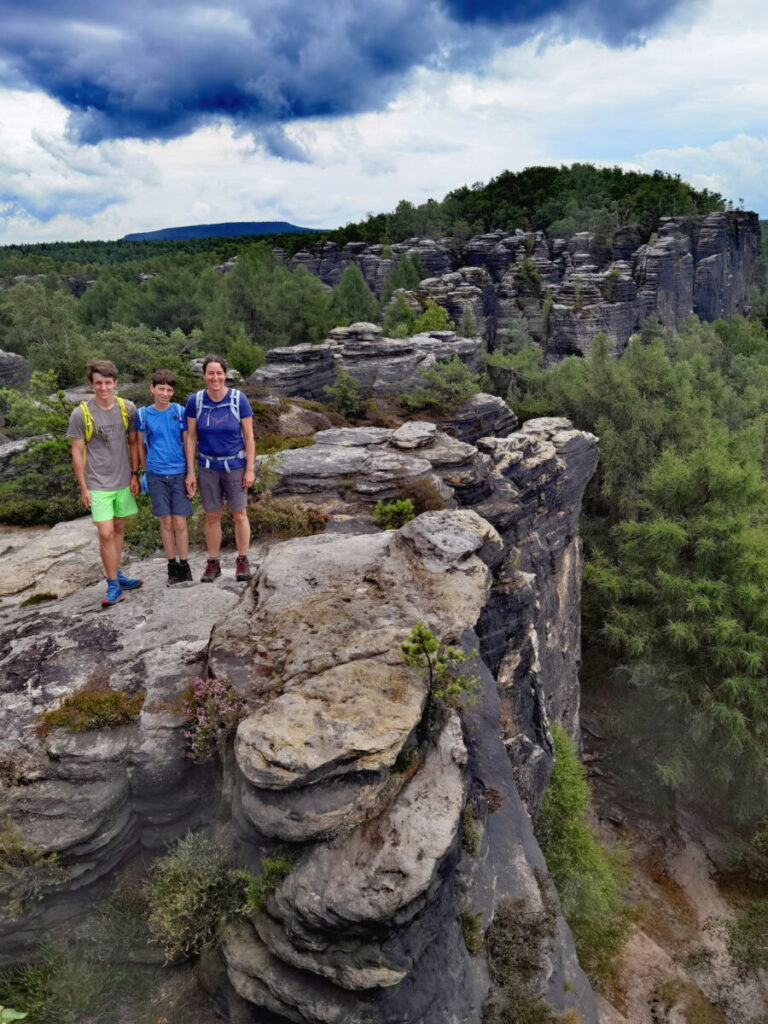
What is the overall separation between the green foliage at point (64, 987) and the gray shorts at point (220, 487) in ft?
19.7

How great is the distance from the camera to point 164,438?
357 inches

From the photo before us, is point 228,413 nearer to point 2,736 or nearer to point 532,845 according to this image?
point 2,736

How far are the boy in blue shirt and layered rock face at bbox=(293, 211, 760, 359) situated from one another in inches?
1941

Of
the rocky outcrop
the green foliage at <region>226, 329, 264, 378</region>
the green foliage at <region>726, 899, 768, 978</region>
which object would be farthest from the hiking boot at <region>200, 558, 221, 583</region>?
the green foliage at <region>226, 329, 264, 378</region>

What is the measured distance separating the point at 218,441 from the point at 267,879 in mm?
5839

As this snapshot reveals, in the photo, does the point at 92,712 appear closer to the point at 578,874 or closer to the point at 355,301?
the point at 578,874

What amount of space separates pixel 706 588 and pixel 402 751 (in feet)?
59.3

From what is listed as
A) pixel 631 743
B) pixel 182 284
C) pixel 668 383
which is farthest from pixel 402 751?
pixel 182 284

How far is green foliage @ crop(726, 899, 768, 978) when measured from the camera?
56.5 ft

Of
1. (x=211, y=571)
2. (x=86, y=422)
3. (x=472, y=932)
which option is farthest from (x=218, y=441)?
(x=472, y=932)

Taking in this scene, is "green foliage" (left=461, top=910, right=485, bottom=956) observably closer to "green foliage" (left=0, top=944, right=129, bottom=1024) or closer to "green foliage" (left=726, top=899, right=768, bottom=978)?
"green foliage" (left=0, top=944, right=129, bottom=1024)

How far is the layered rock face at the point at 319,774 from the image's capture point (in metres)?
6.38

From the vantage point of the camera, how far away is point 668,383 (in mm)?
32188

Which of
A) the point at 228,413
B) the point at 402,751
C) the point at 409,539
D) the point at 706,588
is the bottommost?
the point at 706,588
